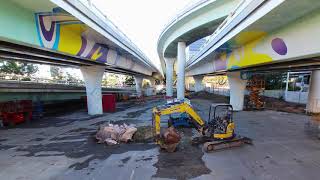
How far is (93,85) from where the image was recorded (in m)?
24.9

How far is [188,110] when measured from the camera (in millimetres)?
14070

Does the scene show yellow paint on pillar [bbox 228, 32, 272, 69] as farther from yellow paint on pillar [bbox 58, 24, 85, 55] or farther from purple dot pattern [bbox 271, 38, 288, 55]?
yellow paint on pillar [bbox 58, 24, 85, 55]

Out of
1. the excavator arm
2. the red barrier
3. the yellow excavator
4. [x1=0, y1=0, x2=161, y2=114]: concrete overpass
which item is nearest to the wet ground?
the yellow excavator

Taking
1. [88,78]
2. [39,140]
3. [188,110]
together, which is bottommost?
[39,140]

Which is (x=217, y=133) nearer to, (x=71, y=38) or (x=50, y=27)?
(x=50, y=27)

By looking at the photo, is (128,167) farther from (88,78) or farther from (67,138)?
(88,78)

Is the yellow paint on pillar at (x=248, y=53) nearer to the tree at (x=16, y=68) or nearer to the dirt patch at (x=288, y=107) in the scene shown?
the dirt patch at (x=288, y=107)

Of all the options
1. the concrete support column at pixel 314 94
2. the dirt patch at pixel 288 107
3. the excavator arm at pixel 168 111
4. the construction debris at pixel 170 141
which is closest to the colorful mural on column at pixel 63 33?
the excavator arm at pixel 168 111

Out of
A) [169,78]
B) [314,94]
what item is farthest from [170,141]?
[169,78]

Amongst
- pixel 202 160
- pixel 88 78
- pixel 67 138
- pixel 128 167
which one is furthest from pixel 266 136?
pixel 88 78

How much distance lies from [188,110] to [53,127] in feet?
40.4

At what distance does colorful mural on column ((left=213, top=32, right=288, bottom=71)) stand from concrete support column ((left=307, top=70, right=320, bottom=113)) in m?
11.6

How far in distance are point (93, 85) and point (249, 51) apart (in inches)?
682

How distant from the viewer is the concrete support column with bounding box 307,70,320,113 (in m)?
24.0
